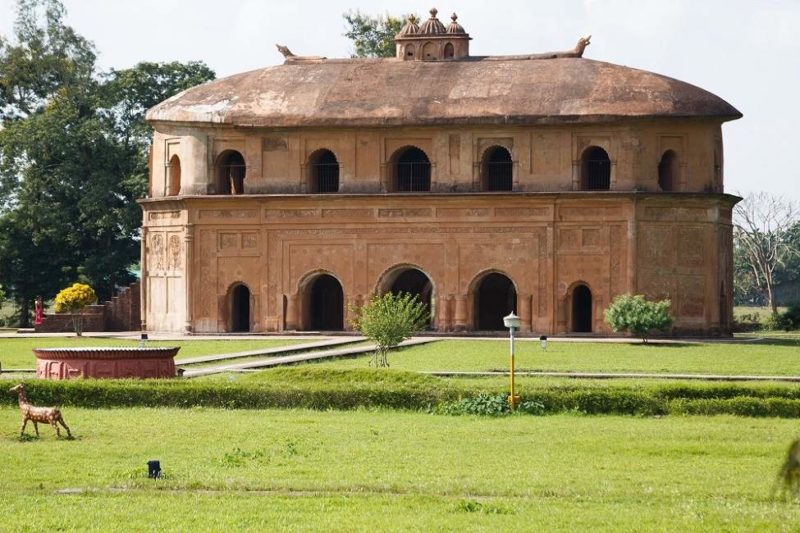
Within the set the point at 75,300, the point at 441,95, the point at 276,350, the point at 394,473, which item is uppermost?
the point at 441,95

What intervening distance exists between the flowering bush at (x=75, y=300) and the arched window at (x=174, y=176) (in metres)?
3.91

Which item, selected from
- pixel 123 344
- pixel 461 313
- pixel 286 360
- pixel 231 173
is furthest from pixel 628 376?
pixel 231 173

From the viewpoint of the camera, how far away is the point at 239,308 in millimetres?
50938

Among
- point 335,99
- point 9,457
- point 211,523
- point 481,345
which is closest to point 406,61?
point 335,99

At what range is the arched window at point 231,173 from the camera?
50.8 m

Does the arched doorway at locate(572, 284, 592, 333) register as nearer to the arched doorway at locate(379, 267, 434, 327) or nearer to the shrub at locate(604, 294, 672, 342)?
the shrub at locate(604, 294, 672, 342)

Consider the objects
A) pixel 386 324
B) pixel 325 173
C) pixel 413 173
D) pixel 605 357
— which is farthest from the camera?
pixel 325 173

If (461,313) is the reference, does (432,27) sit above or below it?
above

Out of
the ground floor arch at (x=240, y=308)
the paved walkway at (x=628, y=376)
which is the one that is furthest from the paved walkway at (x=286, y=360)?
the ground floor arch at (x=240, y=308)

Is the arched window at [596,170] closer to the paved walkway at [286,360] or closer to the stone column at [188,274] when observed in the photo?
the paved walkway at [286,360]

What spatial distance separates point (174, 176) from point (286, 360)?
17.1 m

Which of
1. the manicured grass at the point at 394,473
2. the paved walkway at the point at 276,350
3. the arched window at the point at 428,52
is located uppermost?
the arched window at the point at 428,52

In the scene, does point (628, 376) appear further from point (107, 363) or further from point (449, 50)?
point (449, 50)

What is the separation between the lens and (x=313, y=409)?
84.1ft
